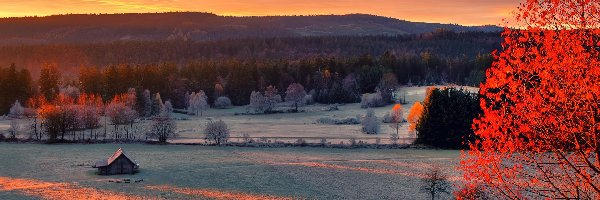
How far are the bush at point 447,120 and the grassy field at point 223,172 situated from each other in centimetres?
415

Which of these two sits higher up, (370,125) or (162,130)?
(370,125)

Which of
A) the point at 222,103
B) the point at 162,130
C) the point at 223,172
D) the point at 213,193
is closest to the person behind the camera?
the point at 213,193

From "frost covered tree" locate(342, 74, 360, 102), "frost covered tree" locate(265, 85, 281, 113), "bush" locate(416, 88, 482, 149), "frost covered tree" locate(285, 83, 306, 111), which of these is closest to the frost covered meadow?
"bush" locate(416, 88, 482, 149)

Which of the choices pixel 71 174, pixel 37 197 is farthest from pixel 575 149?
pixel 71 174

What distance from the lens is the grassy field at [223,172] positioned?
1839 inches

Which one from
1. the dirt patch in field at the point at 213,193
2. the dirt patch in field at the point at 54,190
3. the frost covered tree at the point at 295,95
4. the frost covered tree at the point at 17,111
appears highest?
the frost covered tree at the point at 295,95

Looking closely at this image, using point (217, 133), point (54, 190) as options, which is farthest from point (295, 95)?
point (54, 190)

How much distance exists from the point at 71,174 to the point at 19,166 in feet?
27.5

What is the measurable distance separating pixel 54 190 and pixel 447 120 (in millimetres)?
48823

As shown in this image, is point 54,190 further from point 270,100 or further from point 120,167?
point 270,100

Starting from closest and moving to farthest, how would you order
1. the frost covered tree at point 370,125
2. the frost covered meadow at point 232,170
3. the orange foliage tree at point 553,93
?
the orange foliage tree at point 553,93, the frost covered meadow at point 232,170, the frost covered tree at point 370,125

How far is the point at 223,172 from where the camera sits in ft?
186

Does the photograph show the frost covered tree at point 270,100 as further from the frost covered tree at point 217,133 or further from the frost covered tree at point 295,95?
the frost covered tree at point 217,133

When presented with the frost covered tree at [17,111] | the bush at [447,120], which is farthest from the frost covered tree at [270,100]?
the bush at [447,120]
